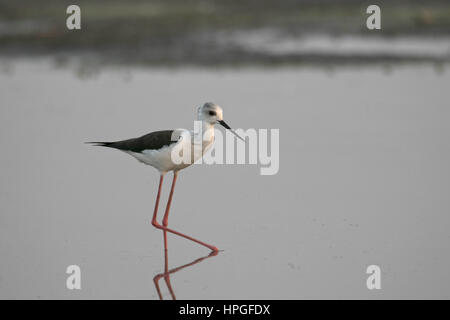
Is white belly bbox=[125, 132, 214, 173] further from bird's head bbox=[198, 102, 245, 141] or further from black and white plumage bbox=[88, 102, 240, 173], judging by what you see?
bird's head bbox=[198, 102, 245, 141]

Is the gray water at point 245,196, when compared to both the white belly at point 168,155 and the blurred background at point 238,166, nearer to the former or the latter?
the blurred background at point 238,166

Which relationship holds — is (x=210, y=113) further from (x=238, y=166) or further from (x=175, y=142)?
(x=238, y=166)

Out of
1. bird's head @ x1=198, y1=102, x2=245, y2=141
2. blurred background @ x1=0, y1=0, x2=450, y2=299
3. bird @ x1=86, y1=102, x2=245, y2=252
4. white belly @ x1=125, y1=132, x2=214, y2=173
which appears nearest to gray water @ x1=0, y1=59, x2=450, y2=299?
blurred background @ x1=0, y1=0, x2=450, y2=299

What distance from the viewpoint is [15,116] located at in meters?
10.8

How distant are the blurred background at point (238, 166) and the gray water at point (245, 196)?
2cm

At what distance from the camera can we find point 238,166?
27.4 feet

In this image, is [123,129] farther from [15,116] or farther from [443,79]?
[443,79]

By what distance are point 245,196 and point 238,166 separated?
1.03 m

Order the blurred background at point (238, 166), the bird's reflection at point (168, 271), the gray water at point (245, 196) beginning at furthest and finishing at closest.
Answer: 1. the blurred background at point (238, 166)
2. the gray water at point (245, 196)
3. the bird's reflection at point (168, 271)

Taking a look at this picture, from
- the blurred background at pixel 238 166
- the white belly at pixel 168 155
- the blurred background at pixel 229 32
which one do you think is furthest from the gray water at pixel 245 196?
the blurred background at pixel 229 32

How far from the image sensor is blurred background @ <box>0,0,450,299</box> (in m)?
5.79

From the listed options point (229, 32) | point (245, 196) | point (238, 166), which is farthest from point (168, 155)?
point (229, 32)

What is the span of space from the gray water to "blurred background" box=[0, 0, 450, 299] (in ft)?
0.06

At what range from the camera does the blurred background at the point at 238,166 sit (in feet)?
19.0
